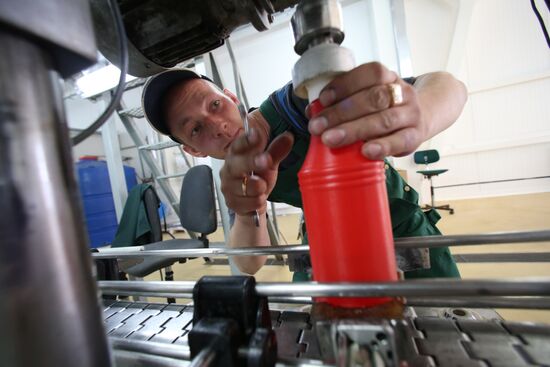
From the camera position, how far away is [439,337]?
10.6 inches

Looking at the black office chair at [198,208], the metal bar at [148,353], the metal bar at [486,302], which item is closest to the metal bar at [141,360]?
the metal bar at [148,353]

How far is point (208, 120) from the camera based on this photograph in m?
0.89

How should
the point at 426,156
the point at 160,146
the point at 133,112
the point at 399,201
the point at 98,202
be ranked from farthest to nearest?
the point at 98,202 → the point at 426,156 → the point at 133,112 → the point at 160,146 → the point at 399,201

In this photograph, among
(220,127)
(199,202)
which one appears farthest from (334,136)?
(199,202)

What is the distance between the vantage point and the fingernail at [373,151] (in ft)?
0.77

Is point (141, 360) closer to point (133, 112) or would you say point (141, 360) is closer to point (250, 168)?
point (250, 168)

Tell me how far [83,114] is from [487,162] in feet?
20.4

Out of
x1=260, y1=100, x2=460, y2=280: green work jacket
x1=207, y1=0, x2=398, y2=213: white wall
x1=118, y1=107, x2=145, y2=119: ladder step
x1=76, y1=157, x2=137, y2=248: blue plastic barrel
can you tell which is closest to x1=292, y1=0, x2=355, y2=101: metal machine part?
x1=260, y1=100, x2=460, y2=280: green work jacket

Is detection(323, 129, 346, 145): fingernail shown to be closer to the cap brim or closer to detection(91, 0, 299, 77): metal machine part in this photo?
detection(91, 0, 299, 77): metal machine part

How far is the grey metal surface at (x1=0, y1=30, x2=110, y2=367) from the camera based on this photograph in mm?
134

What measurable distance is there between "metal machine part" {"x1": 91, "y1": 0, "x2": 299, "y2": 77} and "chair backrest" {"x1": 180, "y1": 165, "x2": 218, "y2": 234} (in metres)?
1.33

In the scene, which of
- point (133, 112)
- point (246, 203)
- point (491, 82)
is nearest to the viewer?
point (246, 203)

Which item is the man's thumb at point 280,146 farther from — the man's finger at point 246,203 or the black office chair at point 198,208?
the black office chair at point 198,208

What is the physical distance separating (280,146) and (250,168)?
0.06 meters
